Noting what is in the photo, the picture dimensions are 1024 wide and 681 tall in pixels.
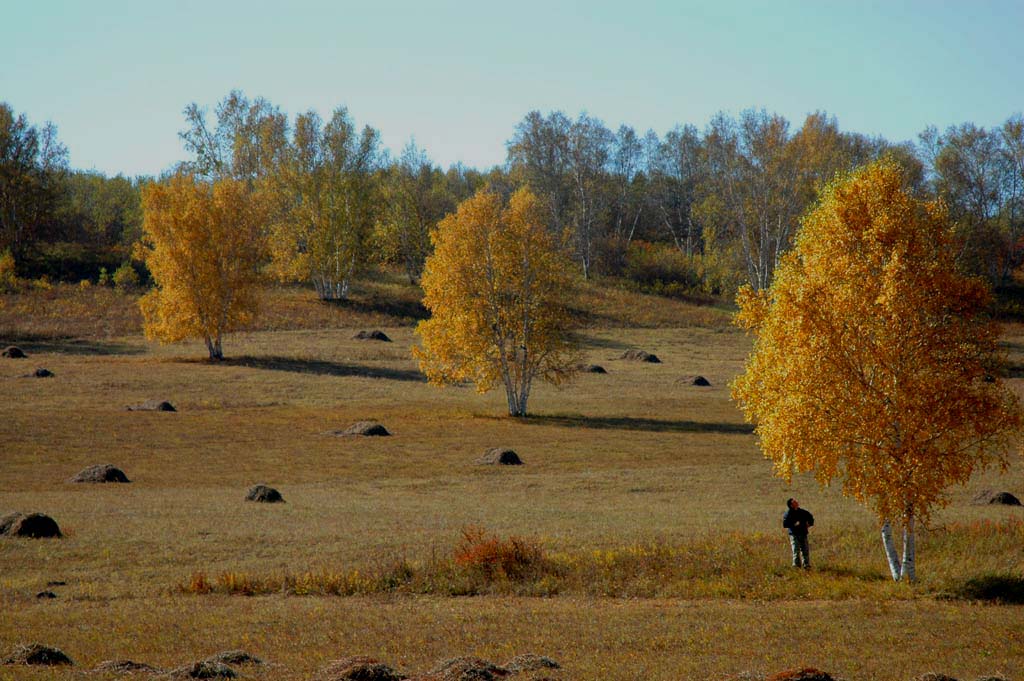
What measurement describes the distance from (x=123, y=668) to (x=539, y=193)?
118 metres

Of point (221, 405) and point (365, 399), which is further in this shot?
point (365, 399)

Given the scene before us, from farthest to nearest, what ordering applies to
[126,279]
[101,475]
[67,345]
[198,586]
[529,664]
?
[126,279] → [67,345] → [101,475] → [198,586] → [529,664]

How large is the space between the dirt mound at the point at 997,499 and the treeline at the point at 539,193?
6517cm

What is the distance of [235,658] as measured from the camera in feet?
52.9

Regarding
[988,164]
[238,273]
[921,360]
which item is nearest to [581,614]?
[921,360]

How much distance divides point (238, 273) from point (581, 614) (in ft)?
236

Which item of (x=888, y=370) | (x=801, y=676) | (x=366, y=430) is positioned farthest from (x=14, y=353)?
(x=801, y=676)

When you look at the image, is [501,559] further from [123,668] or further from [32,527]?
[32,527]

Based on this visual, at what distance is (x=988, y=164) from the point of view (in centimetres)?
→ 11825

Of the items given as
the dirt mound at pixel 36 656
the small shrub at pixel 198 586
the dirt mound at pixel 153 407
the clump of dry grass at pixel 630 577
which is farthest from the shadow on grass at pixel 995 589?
the dirt mound at pixel 153 407

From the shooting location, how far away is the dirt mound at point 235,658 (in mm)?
15891

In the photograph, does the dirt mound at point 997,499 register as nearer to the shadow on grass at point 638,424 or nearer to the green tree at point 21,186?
the shadow on grass at point 638,424

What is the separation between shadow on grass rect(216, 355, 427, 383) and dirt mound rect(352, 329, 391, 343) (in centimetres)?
1145

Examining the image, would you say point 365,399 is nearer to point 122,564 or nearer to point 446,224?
point 446,224
